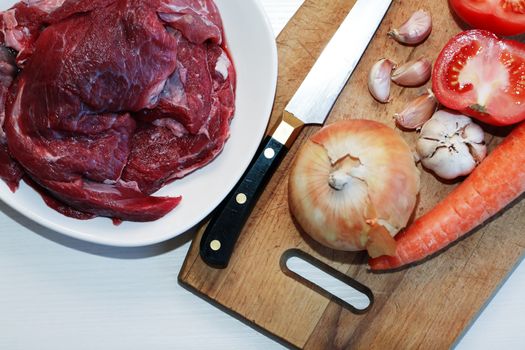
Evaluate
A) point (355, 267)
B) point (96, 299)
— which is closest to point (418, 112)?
point (355, 267)

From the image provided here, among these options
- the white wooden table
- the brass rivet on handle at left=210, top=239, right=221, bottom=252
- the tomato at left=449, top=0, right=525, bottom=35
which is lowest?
the white wooden table

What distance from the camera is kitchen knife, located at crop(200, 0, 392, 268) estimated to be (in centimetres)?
153

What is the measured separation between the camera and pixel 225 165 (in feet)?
5.04

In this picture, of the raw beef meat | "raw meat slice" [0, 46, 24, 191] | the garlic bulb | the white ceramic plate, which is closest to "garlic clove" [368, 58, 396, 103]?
the garlic bulb

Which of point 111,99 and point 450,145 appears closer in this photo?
point 111,99

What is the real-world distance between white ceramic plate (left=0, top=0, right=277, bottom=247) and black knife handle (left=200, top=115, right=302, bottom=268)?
35 millimetres

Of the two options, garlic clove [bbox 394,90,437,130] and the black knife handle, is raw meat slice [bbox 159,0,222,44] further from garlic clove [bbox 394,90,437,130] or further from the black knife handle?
garlic clove [bbox 394,90,437,130]

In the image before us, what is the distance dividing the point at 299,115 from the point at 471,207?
48 cm

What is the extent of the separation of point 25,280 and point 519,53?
1.42m

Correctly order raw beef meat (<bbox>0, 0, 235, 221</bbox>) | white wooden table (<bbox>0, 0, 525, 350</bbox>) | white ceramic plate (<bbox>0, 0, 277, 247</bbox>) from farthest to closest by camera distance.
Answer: white wooden table (<bbox>0, 0, 525, 350</bbox>), white ceramic plate (<bbox>0, 0, 277, 247</bbox>), raw beef meat (<bbox>0, 0, 235, 221</bbox>)

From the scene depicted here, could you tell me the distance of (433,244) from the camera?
1.50 m

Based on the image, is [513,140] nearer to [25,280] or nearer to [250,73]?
[250,73]

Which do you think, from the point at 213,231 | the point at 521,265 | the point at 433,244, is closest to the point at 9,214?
the point at 213,231

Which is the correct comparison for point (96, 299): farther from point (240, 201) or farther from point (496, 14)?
point (496, 14)
